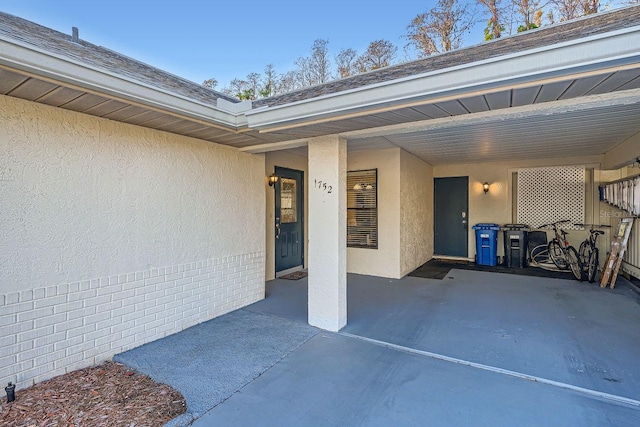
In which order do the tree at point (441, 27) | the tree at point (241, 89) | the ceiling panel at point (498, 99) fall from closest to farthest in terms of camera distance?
the ceiling panel at point (498, 99), the tree at point (441, 27), the tree at point (241, 89)

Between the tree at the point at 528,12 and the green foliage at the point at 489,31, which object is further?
the green foliage at the point at 489,31

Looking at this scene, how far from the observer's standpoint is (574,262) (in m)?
6.38

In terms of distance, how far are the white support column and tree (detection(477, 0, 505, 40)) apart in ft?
25.3

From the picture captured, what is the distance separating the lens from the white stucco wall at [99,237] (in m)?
2.58

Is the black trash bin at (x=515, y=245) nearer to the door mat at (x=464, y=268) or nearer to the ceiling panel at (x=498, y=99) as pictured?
the door mat at (x=464, y=268)

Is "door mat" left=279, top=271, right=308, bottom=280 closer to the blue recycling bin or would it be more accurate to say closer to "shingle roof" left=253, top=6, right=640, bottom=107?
"shingle roof" left=253, top=6, right=640, bottom=107

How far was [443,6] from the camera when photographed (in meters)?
9.64

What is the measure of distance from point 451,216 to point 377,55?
580 centimetres

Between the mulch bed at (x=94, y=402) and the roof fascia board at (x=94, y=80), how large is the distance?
7.56 feet

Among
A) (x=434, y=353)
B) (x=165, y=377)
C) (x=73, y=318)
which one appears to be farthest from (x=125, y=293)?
(x=434, y=353)

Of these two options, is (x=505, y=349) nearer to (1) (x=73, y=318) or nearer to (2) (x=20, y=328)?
(1) (x=73, y=318)

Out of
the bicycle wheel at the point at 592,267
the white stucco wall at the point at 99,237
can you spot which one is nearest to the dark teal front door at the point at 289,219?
the white stucco wall at the point at 99,237

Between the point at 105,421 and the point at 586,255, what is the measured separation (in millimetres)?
7917

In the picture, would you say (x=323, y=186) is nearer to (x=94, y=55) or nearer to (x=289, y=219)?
(x=94, y=55)
